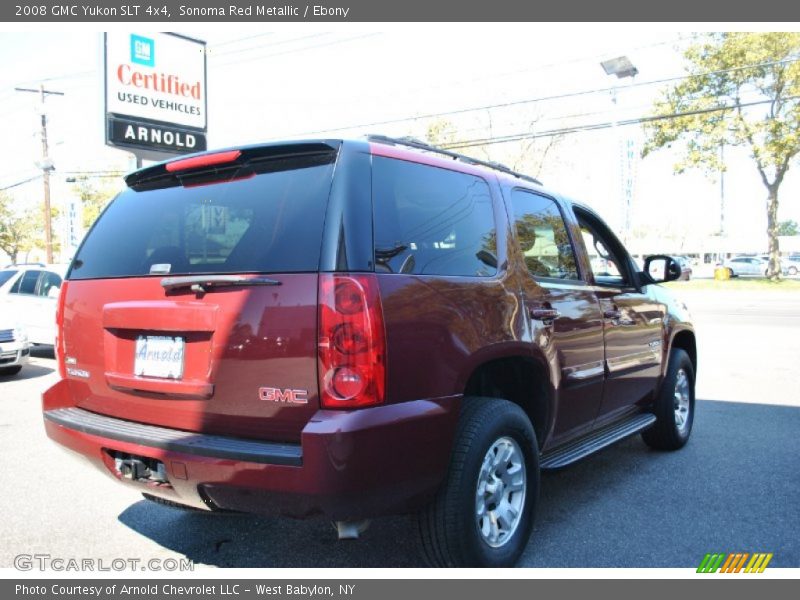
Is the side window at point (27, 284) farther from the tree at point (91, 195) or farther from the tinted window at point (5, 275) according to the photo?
the tree at point (91, 195)

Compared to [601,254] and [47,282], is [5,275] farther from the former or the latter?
[601,254]

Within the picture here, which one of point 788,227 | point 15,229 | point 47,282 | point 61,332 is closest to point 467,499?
point 61,332

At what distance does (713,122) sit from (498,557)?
31337 mm

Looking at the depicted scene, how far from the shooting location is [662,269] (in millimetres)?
5008

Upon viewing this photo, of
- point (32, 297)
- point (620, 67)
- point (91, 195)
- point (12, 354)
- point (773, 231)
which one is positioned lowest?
point (12, 354)

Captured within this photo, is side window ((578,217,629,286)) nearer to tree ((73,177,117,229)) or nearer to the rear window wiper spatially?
the rear window wiper

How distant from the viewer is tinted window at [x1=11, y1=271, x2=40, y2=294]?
38.3ft

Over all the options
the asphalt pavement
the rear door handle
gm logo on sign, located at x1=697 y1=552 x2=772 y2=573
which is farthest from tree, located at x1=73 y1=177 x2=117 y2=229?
gm logo on sign, located at x1=697 y1=552 x2=772 y2=573

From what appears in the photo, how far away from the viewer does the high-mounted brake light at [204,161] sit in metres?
2.90

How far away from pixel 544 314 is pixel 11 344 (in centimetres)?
845

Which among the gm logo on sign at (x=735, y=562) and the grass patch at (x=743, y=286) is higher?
the grass patch at (x=743, y=286)

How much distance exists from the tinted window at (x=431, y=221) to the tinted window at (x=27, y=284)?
10905 mm

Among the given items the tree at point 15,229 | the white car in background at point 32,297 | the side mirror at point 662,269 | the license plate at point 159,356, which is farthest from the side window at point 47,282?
the tree at point 15,229

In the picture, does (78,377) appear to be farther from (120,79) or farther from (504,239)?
(120,79)
